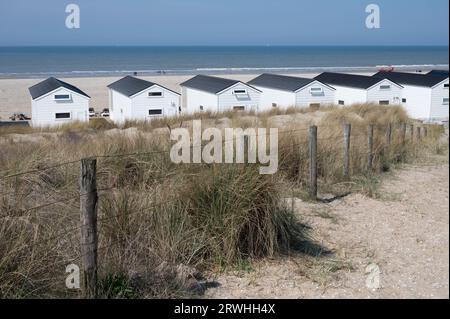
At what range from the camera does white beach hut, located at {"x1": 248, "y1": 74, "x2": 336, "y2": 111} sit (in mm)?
28406

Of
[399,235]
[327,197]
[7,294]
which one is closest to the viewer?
[7,294]

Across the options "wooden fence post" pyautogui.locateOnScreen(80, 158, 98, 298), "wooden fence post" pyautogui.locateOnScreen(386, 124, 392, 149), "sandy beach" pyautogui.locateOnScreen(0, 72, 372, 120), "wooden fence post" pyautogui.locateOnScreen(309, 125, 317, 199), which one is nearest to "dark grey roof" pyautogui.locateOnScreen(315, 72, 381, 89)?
"sandy beach" pyautogui.locateOnScreen(0, 72, 372, 120)

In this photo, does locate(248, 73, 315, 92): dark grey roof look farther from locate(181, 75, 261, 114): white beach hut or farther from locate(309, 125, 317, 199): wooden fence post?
locate(309, 125, 317, 199): wooden fence post

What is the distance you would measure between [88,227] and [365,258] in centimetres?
311

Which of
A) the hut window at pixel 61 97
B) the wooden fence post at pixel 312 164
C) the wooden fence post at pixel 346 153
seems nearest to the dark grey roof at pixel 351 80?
the hut window at pixel 61 97

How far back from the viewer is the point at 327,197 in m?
8.78

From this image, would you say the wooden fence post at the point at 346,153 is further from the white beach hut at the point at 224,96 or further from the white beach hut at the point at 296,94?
the white beach hut at the point at 296,94

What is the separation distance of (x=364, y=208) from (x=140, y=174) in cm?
342

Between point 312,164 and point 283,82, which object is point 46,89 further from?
point 312,164

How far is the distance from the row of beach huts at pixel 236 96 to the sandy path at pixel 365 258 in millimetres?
16915

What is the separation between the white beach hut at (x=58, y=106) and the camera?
965 inches

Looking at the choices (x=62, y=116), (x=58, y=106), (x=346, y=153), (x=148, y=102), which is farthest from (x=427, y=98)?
(x=346, y=153)
